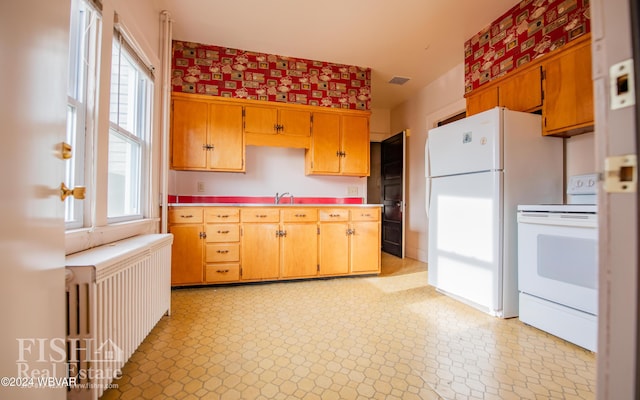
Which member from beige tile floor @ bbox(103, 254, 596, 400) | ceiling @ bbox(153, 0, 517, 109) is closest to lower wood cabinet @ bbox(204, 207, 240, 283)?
beige tile floor @ bbox(103, 254, 596, 400)

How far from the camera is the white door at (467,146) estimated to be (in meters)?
2.20

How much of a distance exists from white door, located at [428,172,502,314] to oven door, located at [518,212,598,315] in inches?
7.0

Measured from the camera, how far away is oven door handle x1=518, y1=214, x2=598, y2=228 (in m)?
1.71

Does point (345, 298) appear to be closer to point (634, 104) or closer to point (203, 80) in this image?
point (634, 104)

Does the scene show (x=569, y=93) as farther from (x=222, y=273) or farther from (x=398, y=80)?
(x=222, y=273)

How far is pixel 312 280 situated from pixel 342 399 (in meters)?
1.95

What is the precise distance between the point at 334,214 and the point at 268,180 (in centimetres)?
101

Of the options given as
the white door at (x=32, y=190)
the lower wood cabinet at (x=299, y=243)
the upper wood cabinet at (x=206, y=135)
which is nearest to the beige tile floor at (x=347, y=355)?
the lower wood cabinet at (x=299, y=243)

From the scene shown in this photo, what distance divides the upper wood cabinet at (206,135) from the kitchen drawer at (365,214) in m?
1.44

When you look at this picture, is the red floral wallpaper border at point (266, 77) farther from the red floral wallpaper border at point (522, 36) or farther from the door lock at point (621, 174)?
the door lock at point (621, 174)

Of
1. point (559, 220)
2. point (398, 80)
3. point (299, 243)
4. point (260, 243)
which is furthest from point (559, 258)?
point (398, 80)

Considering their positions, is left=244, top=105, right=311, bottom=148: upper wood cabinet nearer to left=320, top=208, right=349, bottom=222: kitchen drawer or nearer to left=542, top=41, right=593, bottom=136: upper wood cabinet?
left=320, top=208, right=349, bottom=222: kitchen drawer

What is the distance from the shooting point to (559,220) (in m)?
1.87

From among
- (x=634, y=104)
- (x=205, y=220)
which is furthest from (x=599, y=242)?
(x=205, y=220)
